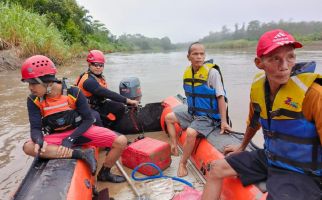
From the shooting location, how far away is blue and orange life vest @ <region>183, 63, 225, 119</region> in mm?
3434

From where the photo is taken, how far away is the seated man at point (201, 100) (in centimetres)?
329

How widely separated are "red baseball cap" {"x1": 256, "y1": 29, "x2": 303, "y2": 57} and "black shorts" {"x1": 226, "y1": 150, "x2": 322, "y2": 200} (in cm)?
79

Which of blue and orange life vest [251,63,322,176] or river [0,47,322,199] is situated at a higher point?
blue and orange life vest [251,63,322,176]

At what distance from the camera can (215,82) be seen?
339 cm

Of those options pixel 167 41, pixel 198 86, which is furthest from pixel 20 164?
pixel 167 41

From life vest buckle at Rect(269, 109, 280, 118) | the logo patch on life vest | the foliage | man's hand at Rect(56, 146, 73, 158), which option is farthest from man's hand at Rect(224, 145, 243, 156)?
the foliage

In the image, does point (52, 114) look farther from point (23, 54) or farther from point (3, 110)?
point (23, 54)

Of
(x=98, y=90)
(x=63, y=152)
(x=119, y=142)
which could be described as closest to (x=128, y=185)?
(x=119, y=142)

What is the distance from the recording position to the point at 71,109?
3.00m

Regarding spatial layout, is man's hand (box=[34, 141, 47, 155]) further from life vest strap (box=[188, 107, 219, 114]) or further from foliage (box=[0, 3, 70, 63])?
foliage (box=[0, 3, 70, 63])

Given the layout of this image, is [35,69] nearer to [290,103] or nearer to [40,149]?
[40,149]

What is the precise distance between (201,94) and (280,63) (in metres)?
1.64

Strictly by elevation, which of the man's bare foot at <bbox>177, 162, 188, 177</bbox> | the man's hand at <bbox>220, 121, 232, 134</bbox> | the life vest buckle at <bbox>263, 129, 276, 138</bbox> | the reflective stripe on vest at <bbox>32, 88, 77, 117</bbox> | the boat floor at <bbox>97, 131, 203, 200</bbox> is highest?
the reflective stripe on vest at <bbox>32, 88, 77, 117</bbox>

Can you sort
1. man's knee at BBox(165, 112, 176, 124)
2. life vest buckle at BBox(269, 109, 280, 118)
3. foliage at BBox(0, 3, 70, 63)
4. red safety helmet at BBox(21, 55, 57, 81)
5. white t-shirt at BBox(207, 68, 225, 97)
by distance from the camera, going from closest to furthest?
life vest buckle at BBox(269, 109, 280, 118) < red safety helmet at BBox(21, 55, 57, 81) < white t-shirt at BBox(207, 68, 225, 97) < man's knee at BBox(165, 112, 176, 124) < foliage at BBox(0, 3, 70, 63)
